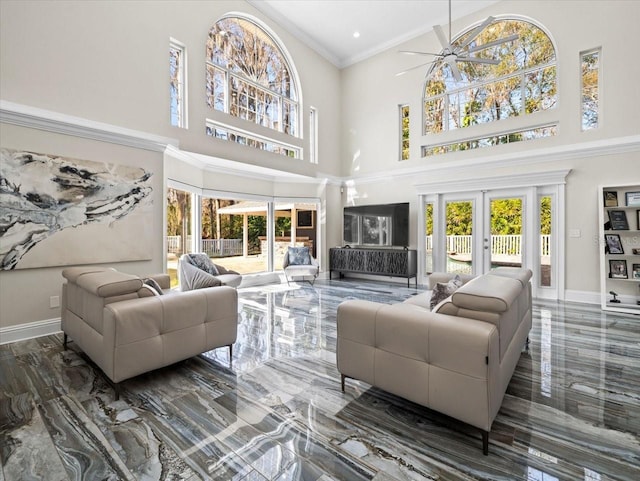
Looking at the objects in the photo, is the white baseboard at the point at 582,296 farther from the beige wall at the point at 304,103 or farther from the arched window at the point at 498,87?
the arched window at the point at 498,87

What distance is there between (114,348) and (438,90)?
7419mm

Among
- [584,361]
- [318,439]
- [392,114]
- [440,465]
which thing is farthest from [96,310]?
[392,114]

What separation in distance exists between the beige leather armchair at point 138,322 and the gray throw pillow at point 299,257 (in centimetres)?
409

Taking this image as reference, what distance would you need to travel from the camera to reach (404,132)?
291 inches

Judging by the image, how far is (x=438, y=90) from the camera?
688 centimetres

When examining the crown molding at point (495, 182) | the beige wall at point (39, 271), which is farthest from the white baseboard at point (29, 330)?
the crown molding at point (495, 182)

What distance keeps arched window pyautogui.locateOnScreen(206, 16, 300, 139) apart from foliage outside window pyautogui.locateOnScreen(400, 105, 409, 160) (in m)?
2.46

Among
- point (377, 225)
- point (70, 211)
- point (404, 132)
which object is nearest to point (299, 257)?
point (377, 225)

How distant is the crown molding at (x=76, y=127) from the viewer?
133 inches

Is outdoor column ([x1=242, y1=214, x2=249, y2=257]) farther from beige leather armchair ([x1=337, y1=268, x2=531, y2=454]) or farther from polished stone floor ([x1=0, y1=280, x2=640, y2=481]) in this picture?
beige leather armchair ([x1=337, y1=268, x2=531, y2=454])

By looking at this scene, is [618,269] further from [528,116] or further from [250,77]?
[250,77]

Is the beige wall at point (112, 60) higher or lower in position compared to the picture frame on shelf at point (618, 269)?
higher

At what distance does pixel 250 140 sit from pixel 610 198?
6335 mm

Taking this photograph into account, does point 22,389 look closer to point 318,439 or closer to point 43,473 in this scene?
A: point 43,473
